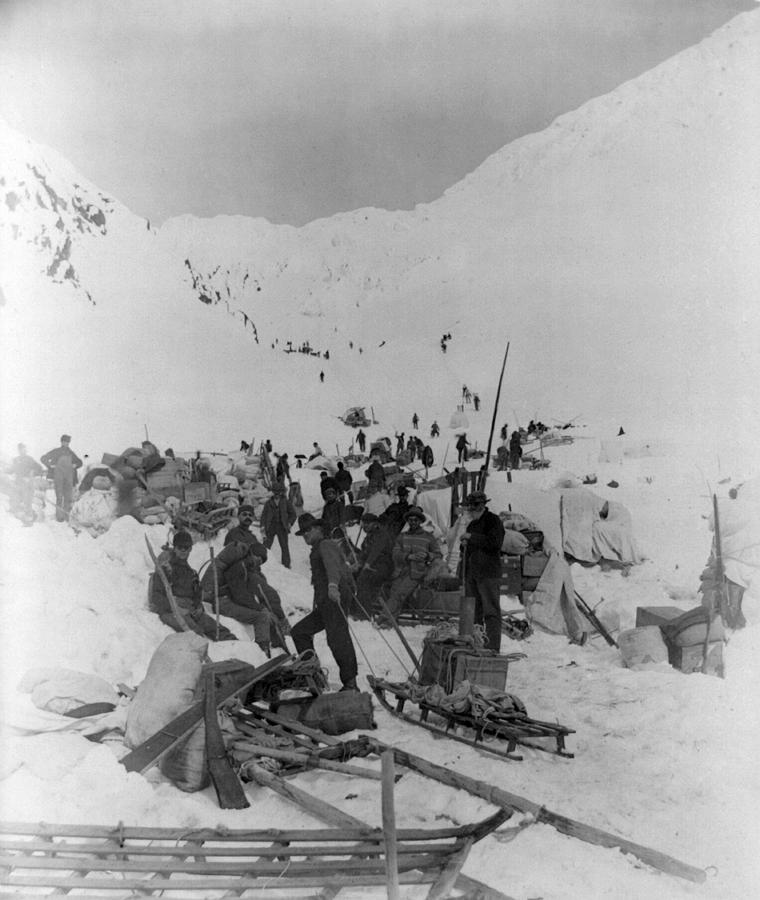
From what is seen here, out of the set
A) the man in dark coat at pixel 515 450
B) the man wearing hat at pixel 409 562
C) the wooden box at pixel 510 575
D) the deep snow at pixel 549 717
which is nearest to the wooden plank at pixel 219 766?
the deep snow at pixel 549 717

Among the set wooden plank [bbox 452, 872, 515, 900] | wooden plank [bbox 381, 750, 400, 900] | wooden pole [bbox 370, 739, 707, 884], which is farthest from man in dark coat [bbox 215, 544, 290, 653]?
wooden plank [bbox 381, 750, 400, 900]

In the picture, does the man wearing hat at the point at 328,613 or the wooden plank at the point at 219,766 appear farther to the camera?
the man wearing hat at the point at 328,613

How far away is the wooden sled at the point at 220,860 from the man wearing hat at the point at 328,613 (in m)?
1.88

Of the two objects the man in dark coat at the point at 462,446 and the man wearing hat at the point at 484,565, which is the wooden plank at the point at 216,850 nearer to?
the man wearing hat at the point at 484,565

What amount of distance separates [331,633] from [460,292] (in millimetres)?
2628

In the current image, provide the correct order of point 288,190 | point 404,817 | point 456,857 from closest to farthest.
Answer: point 456,857 → point 404,817 → point 288,190

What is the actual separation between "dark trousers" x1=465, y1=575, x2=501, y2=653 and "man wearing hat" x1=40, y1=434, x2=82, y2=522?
2.88 m

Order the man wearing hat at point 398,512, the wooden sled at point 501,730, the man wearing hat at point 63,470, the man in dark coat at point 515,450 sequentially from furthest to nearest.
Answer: the man wearing hat at point 398,512
the man in dark coat at point 515,450
the man wearing hat at point 63,470
the wooden sled at point 501,730

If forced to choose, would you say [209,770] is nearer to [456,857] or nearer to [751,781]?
[456,857]

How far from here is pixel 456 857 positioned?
13.4 ft

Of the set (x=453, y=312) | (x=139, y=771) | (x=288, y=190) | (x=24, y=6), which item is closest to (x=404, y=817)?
(x=139, y=771)

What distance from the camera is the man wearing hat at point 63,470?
6055 millimetres

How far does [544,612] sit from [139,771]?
325 centimetres

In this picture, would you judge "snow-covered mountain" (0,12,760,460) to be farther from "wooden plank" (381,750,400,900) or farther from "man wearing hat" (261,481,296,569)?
"wooden plank" (381,750,400,900)
